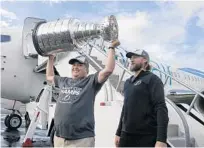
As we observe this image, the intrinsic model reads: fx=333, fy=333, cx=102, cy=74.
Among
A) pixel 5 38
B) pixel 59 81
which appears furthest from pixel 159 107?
pixel 5 38

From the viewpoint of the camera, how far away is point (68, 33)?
11.1 ft

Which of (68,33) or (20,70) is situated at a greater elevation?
(68,33)

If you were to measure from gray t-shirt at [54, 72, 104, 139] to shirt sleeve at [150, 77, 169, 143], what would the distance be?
53cm

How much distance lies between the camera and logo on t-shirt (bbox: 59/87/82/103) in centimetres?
317

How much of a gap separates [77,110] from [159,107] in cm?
76

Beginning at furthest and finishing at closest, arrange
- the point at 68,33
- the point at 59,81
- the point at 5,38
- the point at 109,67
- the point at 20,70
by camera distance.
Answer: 1. the point at 5,38
2. the point at 20,70
3. the point at 59,81
4. the point at 68,33
5. the point at 109,67

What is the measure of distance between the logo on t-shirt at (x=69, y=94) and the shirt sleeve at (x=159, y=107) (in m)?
0.70

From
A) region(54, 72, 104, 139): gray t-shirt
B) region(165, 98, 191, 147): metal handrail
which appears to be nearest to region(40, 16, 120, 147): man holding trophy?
region(54, 72, 104, 139): gray t-shirt

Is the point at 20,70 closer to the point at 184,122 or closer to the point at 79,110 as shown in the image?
the point at 184,122

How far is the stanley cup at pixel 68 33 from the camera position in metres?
3.12

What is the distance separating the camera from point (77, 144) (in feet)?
10.1

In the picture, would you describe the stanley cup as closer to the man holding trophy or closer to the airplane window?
the man holding trophy

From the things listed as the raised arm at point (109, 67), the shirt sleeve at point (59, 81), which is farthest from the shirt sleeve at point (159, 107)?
the shirt sleeve at point (59, 81)

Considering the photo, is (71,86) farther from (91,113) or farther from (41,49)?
(41,49)
